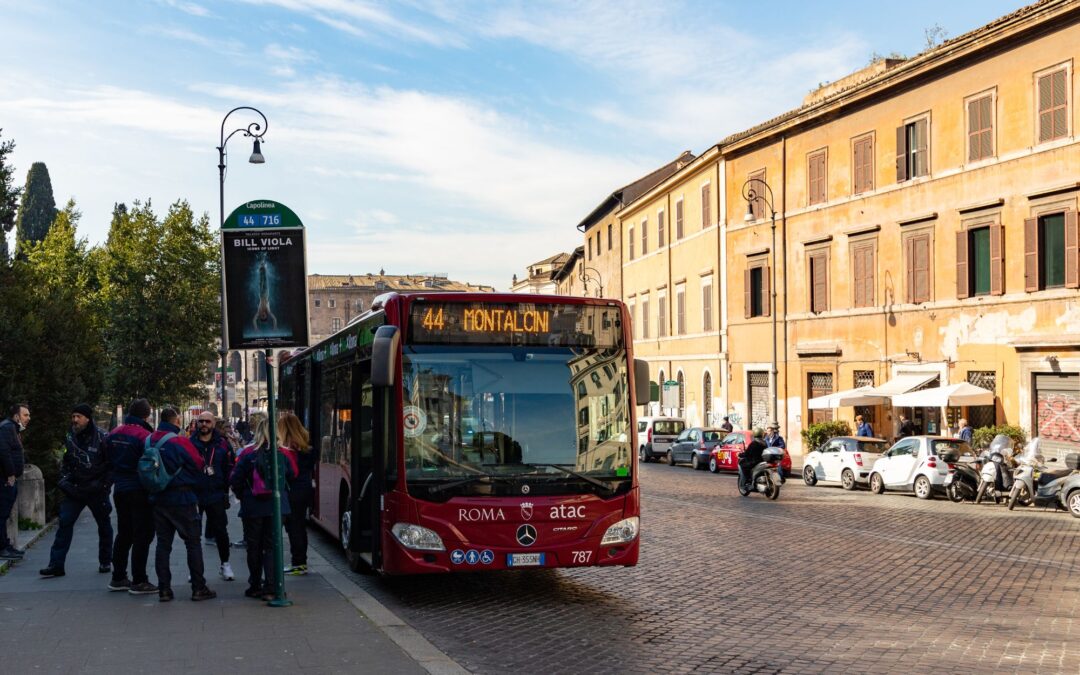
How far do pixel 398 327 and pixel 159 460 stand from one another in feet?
7.83

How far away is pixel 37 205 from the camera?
67.2 meters

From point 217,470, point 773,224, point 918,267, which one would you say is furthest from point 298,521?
point 773,224

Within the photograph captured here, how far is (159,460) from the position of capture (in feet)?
34.0

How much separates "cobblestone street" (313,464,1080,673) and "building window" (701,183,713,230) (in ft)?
93.7

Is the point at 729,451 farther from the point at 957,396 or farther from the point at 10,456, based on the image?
the point at 10,456

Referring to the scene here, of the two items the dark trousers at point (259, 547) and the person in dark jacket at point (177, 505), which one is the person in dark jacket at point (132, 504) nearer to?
the person in dark jacket at point (177, 505)

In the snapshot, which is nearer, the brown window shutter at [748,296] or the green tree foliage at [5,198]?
the green tree foliage at [5,198]

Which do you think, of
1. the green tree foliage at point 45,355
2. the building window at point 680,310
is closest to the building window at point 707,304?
the building window at point 680,310

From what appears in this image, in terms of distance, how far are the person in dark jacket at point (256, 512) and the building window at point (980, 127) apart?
24.2 meters

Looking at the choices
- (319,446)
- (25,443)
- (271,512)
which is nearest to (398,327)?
(271,512)

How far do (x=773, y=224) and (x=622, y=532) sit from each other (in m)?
28.7

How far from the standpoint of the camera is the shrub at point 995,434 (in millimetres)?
28094

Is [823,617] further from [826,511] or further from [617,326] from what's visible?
[826,511]

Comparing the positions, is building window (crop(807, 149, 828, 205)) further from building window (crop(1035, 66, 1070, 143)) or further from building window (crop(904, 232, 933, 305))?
building window (crop(1035, 66, 1070, 143))
